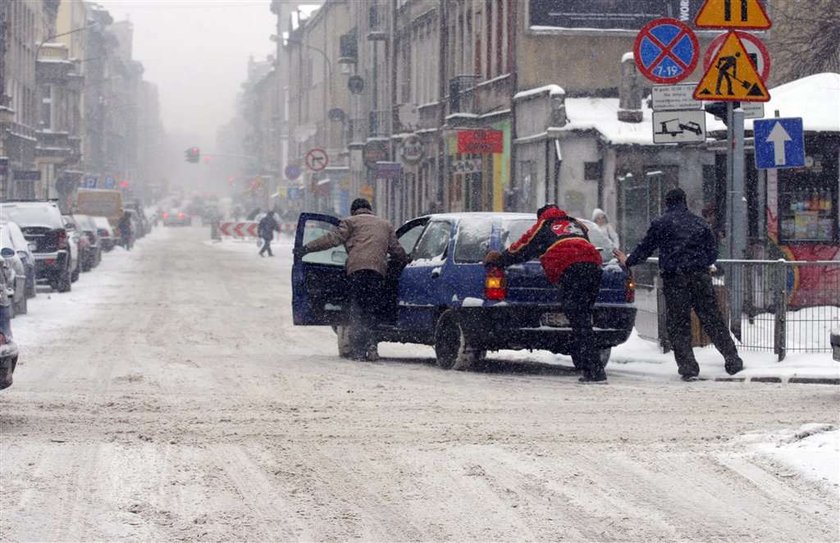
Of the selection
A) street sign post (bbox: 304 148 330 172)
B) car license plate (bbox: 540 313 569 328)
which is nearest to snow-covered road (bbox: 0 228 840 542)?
car license plate (bbox: 540 313 569 328)

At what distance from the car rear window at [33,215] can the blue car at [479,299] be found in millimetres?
16693

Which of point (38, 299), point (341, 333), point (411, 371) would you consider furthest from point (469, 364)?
point (38, 299)

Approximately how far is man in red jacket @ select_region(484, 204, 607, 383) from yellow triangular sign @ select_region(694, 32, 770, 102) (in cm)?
209

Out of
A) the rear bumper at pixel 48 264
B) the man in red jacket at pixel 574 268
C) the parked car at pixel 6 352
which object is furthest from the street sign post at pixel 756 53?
the rear bumper at pixel 48 264

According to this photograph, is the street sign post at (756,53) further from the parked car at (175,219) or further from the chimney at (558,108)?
the parked car at (175,219)

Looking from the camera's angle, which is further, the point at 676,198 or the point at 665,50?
the point at 665,50

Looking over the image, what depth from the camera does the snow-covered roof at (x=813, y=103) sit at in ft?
78.6

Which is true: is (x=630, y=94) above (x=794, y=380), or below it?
above

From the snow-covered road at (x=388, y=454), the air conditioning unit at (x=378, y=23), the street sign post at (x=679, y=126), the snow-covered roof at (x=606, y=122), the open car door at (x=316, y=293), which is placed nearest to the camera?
the snow-covered road at (x=388, y=454)

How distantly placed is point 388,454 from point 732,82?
25.3 feet

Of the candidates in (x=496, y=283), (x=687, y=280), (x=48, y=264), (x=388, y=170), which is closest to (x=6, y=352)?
(x=496, y=283)

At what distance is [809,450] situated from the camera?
9992mm

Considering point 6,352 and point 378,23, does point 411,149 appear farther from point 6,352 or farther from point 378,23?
point 6,352

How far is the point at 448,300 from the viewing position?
16.5 metres
